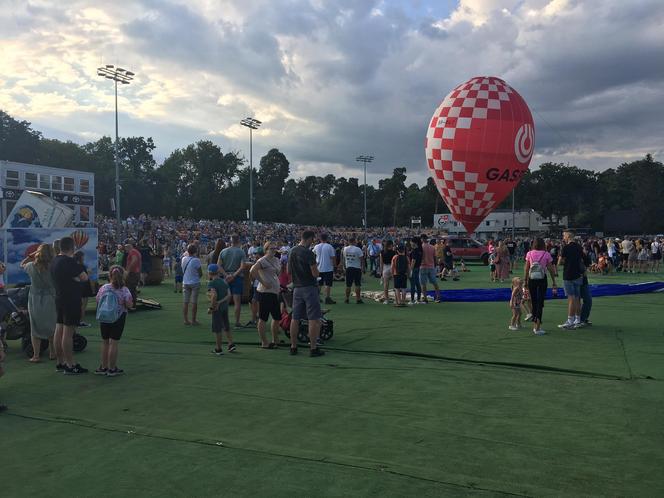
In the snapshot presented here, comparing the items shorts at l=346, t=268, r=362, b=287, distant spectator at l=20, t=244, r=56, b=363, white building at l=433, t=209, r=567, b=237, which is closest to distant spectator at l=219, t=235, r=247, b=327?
distant spectator at l=20, t=244, r=56, b=363

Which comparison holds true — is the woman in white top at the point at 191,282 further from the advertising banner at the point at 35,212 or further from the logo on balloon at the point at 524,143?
the logo on balloon at the point at 524,143

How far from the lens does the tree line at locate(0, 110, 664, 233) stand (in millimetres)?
70500

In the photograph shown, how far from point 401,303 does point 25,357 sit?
312 inches

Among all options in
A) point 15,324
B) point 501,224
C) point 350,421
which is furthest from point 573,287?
point 501,224

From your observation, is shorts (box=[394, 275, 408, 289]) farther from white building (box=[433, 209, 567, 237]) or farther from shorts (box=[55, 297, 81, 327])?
white building (box=[433, 209, 567, 237])

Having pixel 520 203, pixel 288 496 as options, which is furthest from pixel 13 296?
pixel 520 203

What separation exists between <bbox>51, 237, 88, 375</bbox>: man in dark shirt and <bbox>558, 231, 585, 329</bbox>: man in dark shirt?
25.4ft

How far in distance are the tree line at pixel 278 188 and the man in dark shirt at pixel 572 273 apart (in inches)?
2648

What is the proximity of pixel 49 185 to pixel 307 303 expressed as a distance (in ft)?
120

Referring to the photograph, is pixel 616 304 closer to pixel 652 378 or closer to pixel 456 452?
pixel 652 378

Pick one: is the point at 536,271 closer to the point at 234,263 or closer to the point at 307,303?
the point at 307,303

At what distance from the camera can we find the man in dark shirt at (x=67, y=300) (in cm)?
689

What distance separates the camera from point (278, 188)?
90375 millimetres

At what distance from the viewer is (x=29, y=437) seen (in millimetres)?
4703
